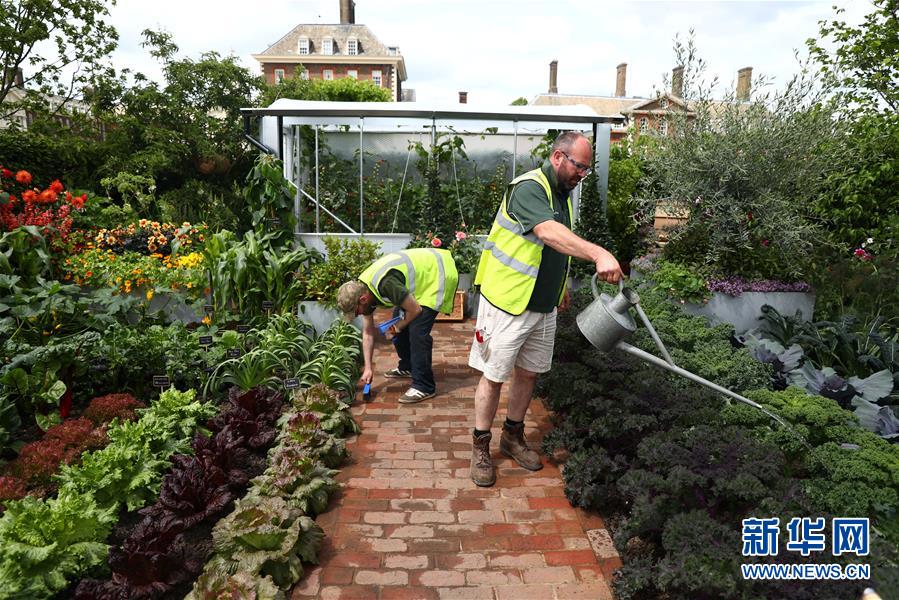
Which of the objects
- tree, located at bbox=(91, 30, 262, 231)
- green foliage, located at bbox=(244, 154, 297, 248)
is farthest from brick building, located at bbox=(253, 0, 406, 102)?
green foliage, located at bbox=(244, 154, 297, 248)

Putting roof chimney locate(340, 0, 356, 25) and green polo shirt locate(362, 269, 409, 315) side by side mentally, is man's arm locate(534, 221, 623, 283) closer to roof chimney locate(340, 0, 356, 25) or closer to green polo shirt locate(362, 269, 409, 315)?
green polo shirt locate(362, 269, 409, 315)

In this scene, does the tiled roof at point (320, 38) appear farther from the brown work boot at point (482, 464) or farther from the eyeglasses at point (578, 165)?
the brown work boot at point (482, 464)

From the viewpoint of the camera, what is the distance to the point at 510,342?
125 inches

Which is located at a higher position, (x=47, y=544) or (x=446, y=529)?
(x=47, y=544)

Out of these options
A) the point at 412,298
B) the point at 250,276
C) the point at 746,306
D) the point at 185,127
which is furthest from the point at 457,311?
the point at 185,127

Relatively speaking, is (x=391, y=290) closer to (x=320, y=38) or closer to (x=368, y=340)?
(x=368, y=340)

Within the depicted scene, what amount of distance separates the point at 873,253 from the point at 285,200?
6.17 metres

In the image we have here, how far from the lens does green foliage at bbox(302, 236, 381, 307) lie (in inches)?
228

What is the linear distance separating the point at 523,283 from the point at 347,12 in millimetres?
45699

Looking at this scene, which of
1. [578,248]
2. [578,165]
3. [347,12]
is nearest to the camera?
[578,248]

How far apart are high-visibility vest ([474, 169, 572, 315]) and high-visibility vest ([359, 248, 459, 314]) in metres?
1.18

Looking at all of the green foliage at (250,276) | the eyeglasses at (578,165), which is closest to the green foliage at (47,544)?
the eyeglasses at (578,165)

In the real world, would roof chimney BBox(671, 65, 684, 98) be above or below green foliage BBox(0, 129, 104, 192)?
above

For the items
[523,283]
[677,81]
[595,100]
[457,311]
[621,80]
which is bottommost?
[457,311]
